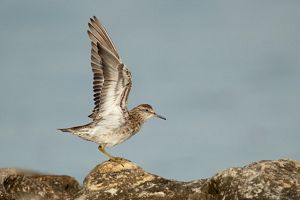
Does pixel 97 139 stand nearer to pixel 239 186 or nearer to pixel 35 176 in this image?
pixel 35 176

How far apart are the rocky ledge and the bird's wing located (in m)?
3.60

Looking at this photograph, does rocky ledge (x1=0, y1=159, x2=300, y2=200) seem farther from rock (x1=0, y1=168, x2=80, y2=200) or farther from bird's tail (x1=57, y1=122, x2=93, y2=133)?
bird's tail (x1=57, y1=122, x2=93, y2=133)

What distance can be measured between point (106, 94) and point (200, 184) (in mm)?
5782

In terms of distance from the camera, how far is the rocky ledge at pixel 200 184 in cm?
984

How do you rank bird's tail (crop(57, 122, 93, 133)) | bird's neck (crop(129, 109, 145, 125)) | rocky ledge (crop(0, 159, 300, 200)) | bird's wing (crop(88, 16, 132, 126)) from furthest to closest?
bird's neck (crop(129, 109, 145, 125)) < bird's tail (crop(57, 122, 93, 133)) < bird's wing (crop(88, 16, 132, 126)) < rocky ledge (crop(0, 159, 300, 200))

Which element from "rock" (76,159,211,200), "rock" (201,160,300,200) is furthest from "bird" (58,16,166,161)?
"rock" (201,160,300,200)

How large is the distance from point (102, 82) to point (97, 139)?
1.54 metres

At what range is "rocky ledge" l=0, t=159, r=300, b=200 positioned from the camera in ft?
32.3

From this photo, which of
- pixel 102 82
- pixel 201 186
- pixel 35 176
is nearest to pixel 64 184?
pixel 35 176

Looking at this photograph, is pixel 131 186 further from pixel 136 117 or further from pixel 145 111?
pixel 145 111

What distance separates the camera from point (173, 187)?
1121cm

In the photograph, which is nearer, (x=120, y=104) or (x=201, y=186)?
(x=201, y=186)

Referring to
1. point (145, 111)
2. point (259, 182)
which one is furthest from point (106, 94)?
point (259, 182)

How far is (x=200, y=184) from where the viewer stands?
433 inches
